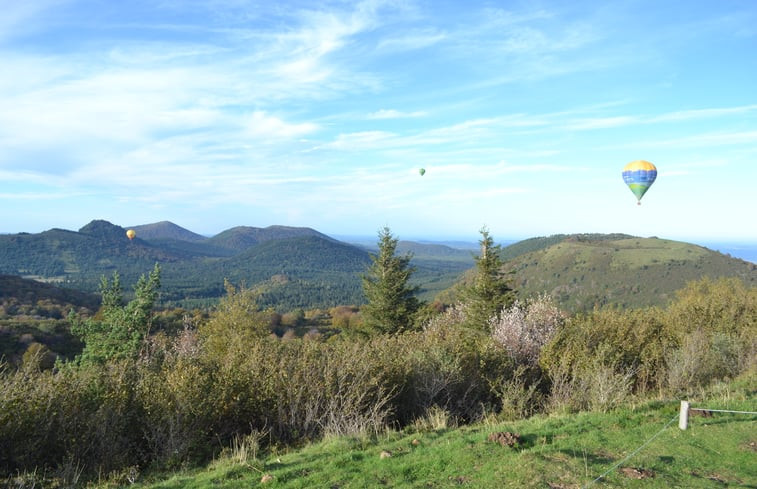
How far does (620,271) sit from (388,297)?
386 ft

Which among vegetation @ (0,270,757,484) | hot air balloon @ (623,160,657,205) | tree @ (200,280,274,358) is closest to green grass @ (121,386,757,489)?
vegetation @ (0,270,757,484)

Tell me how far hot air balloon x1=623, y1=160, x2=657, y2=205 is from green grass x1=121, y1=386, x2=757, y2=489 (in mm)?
22431

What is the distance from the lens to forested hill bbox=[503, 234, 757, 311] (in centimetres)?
10956

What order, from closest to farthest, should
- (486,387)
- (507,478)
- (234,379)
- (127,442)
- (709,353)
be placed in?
1. (507,478)
2. (127,442)
3. (234,379)
4. (486,387)
5. (709,353)

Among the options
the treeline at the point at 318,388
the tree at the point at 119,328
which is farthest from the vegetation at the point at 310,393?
the tree at the point at 119,328

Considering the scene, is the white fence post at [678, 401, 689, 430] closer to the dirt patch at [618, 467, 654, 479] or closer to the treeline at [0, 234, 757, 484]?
the dirt patch at [618, 467, 654, 479]

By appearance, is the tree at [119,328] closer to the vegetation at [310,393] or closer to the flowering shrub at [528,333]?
the vegetation at [310,393]

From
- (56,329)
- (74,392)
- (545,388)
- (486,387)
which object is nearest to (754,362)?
(545,388)

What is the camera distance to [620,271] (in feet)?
415

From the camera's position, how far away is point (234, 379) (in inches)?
383

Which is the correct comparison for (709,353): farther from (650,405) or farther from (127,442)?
(127,442)

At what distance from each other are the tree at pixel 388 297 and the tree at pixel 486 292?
4105 millimetres

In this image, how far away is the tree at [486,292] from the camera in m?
28.3

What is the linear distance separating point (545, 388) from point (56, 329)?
56.2 m
